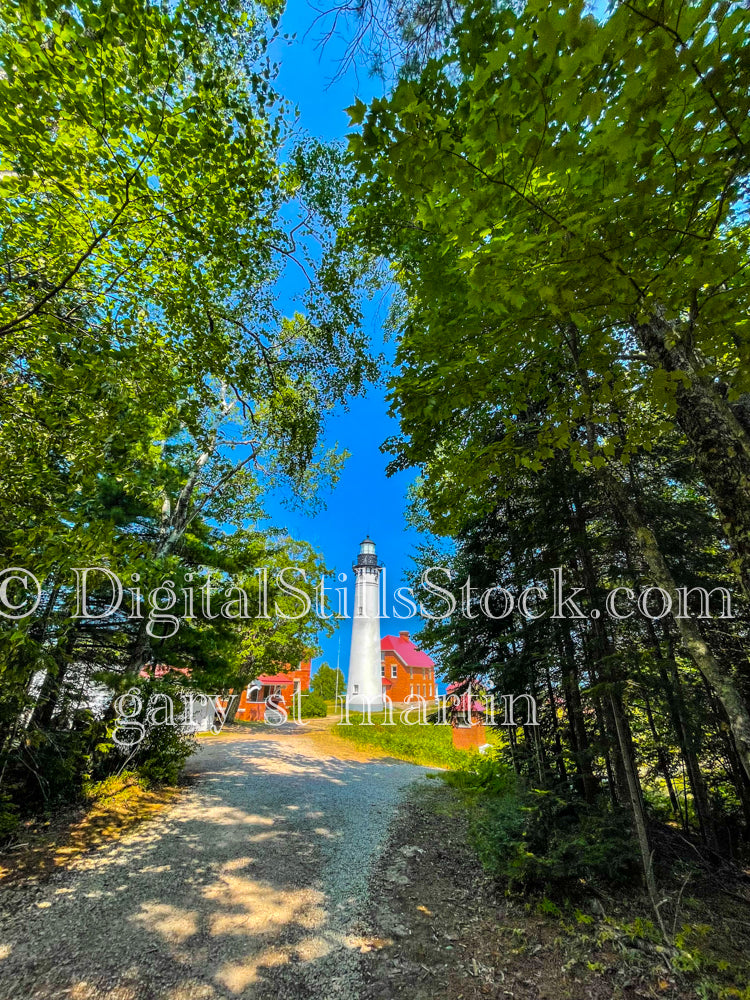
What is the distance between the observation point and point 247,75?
4.31 metres

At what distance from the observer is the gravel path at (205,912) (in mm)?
2932

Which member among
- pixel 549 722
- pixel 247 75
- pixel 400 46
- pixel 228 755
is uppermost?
pixel 247 75

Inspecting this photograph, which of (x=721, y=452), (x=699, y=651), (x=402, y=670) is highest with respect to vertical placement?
(x=721, y=452)

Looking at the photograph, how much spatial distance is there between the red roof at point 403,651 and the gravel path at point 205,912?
90.0 ft

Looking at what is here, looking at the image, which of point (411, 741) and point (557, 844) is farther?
point (411, 741)

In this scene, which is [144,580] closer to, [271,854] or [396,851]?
[271,854]

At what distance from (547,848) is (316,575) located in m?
15.4

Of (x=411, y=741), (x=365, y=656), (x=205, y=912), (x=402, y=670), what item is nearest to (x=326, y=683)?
(x=402, y=670)

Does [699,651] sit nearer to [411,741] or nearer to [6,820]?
[6,820]

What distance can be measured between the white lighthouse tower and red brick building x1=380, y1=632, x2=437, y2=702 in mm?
3697

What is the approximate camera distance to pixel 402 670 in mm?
32531

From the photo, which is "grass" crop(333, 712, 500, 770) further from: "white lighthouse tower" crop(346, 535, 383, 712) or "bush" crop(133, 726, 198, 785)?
"bush" crop(133, 726, 198, 785)

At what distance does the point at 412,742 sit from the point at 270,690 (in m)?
16.9

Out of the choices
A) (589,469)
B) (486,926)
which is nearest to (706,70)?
(589,469)
